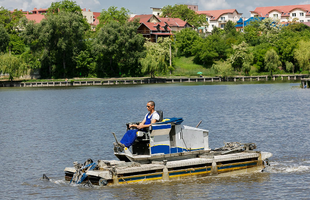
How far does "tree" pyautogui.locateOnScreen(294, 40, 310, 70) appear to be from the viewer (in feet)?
315

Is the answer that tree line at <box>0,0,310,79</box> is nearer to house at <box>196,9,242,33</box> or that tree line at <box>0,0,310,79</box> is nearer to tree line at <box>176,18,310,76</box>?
tree line at <box>176,18,310,76</box>

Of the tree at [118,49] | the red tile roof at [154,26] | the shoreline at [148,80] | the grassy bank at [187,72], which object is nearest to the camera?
the shoreline at [148,80]

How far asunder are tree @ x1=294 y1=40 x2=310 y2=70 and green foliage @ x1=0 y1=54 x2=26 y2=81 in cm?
6134

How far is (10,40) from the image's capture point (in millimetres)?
115562

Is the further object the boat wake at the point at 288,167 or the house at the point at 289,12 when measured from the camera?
the house at the point at 289,12

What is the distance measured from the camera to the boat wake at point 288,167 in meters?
18.8

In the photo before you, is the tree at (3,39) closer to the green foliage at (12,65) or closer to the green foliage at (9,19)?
the green foliage at (12,65)

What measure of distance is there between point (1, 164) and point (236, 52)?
91.0 m

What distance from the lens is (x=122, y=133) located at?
31.1m

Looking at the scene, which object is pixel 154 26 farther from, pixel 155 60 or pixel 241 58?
pixel 241 58

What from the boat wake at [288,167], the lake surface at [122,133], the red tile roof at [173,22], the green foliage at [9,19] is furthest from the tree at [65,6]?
the boat wake at [288,167]

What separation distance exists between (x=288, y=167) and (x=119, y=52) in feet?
286

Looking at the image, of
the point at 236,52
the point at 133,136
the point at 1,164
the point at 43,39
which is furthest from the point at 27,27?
the point at 133,136

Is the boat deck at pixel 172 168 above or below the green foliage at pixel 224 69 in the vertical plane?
below
